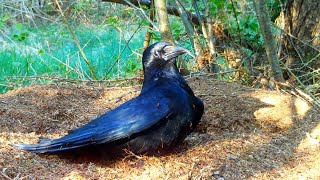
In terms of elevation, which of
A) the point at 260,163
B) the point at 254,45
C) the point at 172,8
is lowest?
the point at 260,163

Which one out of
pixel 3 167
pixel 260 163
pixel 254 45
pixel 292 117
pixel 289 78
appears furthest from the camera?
pixel 254 45

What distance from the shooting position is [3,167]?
2.65 m

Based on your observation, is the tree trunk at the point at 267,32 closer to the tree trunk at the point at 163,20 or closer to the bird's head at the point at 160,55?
the tree trunk at the point at 163,20

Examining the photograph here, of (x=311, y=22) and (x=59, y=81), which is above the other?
(x=311, y=22)

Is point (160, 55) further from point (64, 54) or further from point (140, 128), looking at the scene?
point (64, 54)

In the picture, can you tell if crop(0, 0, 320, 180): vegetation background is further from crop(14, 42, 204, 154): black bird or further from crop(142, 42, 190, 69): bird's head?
crop(142, 42, 190, 69): bird's head

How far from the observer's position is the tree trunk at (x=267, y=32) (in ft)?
12.9

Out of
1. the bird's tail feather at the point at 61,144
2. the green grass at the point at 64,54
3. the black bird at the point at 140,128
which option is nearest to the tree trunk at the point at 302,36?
the green grass at the point at 64,54

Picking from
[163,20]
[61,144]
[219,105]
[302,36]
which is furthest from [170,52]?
[302,36]

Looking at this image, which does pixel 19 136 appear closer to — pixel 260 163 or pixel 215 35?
pixel 260 163

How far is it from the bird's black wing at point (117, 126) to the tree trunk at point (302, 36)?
2248mm

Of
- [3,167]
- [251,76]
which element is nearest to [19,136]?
[3,167]

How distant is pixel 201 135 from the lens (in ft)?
11.2

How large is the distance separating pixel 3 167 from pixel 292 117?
186 centimetres
